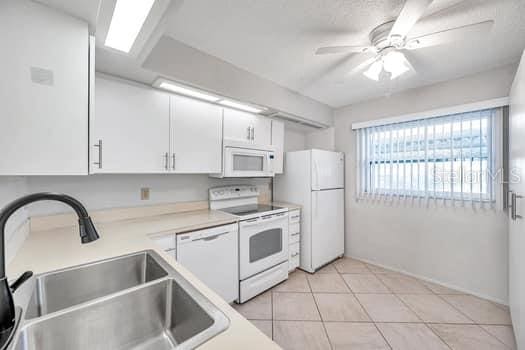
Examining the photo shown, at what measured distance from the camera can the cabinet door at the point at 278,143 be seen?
9.17 ft

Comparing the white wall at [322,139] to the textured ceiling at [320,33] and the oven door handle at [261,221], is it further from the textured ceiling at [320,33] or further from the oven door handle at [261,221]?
the oven door handle at [261,221]

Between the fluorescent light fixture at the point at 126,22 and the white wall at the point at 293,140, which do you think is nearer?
the fluorescent light fixture at the point at 126,22

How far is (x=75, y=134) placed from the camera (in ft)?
3.62

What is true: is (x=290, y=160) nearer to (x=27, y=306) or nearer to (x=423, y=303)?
(x=423, y=303)

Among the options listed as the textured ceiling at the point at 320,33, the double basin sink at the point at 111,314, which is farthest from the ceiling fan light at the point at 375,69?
the double basin sink at the point at 111,314

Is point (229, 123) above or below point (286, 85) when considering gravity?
below

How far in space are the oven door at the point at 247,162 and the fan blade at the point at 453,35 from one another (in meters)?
1.64

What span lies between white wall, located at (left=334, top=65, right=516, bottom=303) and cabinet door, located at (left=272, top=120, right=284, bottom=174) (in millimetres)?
1066

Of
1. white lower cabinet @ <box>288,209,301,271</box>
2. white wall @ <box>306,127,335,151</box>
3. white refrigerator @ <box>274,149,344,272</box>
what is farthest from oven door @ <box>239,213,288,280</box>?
white wall @ <box>306,127,335,151</box>

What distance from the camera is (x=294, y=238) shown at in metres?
2.71

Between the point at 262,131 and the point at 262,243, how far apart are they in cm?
132

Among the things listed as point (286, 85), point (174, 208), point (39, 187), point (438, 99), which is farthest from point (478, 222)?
point (39, 187)

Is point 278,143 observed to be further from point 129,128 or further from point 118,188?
point 118,188

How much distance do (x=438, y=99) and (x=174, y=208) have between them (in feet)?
10.3
